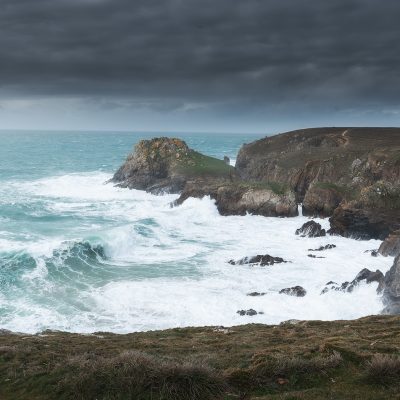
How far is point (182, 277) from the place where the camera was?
36.7 meters

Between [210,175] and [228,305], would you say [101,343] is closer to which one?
[228,305]

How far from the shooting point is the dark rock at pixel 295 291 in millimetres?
32475

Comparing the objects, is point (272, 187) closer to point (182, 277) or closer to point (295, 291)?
point (182, 277)

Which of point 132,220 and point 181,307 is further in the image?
point 132,220

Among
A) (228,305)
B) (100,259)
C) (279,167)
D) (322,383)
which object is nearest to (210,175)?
(279,167)

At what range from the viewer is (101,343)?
18641 millimetres

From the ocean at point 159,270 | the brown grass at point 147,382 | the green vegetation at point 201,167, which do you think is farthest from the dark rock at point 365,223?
the brown grass at point 147,382

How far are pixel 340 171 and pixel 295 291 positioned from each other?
1627 inches

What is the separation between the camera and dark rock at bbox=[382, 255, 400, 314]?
28.4 m

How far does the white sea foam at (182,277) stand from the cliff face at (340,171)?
3.25 m

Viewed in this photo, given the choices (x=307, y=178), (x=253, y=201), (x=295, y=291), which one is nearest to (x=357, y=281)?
(x=295, y=291)

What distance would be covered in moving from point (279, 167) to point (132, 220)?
32.5 meters

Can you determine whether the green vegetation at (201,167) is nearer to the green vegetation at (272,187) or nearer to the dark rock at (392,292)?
the green vegetation at (272,187)

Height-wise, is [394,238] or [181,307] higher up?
[394,238]
